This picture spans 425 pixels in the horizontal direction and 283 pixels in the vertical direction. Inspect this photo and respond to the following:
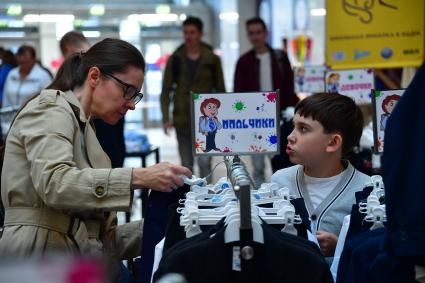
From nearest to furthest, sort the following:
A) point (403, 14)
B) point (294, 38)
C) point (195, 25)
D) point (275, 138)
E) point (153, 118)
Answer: point (275, 138)
point (403, 14)
point (195, 25)
point (294, 38)
point (153, 118)

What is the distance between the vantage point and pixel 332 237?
2.53 meters

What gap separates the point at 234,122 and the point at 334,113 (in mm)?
432

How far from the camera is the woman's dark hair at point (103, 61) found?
244 cm

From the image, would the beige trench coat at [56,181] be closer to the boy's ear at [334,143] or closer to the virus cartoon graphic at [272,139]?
the virus cartoon graphic at [272,139]

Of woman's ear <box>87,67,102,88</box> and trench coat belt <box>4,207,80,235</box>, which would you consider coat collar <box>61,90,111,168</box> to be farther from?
trench coat belt <box>4,207,80,235</box>

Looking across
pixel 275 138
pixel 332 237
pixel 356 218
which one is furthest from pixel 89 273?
pixel 275 138

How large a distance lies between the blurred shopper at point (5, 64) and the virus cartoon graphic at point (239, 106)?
6.10 m

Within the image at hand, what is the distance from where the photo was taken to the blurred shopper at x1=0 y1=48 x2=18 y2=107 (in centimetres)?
852

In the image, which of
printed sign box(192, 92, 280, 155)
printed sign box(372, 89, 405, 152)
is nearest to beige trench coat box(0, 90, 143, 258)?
printed sign box(192, 92, 280, 155)

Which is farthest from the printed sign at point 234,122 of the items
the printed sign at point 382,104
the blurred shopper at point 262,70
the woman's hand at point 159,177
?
the blurred shopper at point 262,70

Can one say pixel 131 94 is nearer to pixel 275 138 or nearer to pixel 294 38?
pixel 275 138

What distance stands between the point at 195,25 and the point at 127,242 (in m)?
4.48

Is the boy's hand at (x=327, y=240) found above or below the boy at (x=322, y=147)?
below

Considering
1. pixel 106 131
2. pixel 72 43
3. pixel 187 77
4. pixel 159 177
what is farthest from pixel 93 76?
pixel 187 77
